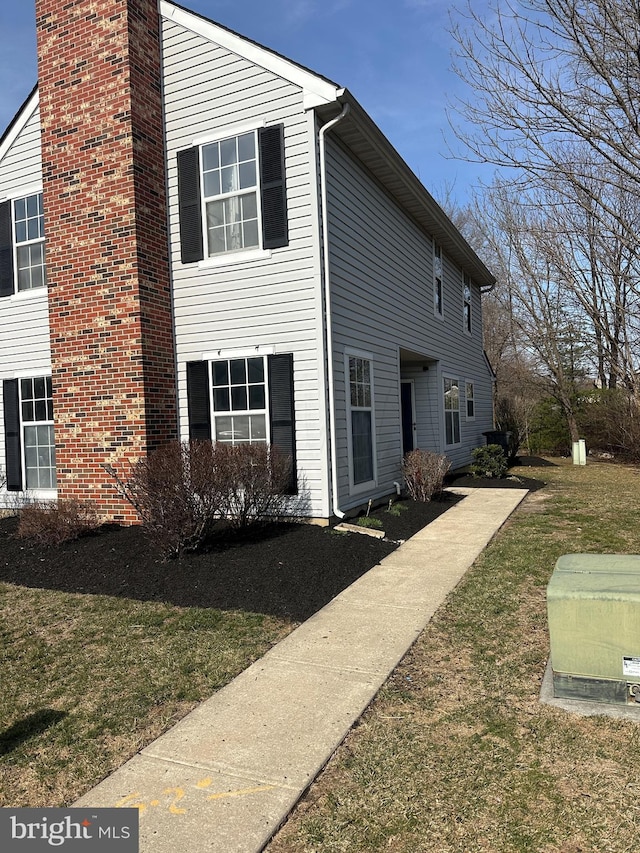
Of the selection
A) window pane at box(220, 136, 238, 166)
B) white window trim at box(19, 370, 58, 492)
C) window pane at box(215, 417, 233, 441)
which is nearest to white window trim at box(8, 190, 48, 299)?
white window trim at box(19, 370, 58, 492)

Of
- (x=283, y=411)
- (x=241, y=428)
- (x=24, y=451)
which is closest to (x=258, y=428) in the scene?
(x=241, y=428)

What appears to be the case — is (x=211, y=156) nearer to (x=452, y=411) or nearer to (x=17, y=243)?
(x=17, y=243)

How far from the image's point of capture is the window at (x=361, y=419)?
352 inches

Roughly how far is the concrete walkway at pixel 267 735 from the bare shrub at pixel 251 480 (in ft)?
6.97

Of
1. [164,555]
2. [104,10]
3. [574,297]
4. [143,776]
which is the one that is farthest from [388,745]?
[574,297]

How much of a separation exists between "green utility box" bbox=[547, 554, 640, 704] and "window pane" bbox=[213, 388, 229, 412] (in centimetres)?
595

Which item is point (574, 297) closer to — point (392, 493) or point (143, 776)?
point (392, 493)

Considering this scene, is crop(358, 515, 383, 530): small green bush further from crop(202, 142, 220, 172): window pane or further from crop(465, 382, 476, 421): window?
crop(465, 382, 476, 421): window

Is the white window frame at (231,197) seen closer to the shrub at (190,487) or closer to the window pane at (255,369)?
the window pane at (255,369)

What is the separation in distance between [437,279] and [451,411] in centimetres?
324

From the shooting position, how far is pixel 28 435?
10.1m

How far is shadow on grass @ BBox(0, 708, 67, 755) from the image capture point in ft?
10.6

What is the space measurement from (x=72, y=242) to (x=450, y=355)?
30.9 feet
